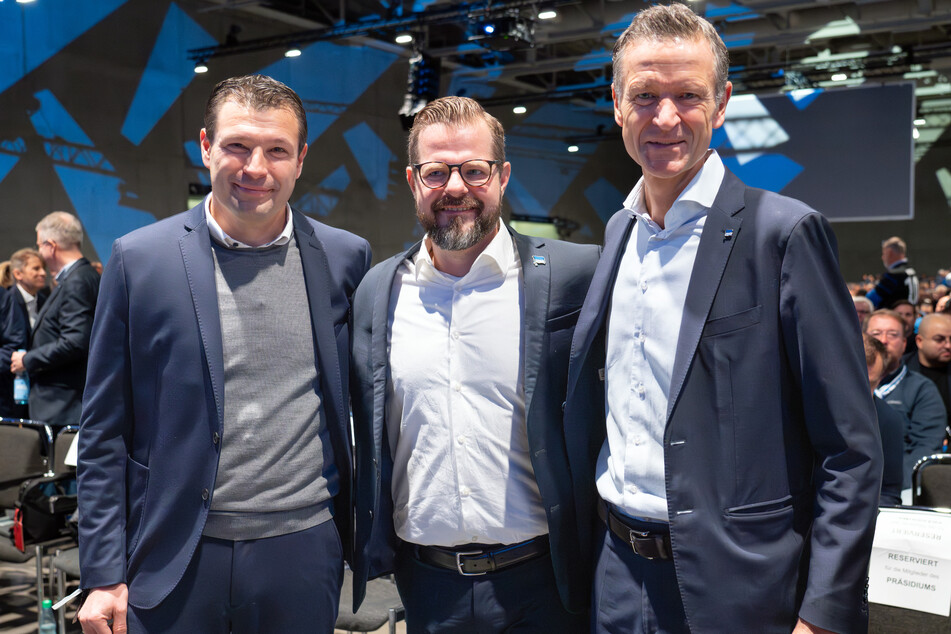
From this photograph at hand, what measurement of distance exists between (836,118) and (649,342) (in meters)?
10.0

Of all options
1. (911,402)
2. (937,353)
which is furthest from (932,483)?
(937,353)

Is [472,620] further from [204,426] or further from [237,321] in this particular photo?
[237,321]

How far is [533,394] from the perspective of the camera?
1.85 m

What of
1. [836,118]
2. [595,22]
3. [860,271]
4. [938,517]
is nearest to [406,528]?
[938,517]

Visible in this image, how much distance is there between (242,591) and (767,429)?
114 cm

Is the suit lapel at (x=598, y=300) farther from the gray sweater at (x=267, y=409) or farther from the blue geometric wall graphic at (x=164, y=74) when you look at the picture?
the blue geometric wall graphic at (x=164, y=74)

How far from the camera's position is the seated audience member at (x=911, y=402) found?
169 inches

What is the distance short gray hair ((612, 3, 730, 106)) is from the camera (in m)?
1.58

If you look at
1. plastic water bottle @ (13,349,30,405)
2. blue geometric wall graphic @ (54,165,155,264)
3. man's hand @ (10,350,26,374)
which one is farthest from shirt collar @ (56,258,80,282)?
blue geometric wall graphic @ (54,165,155,264)

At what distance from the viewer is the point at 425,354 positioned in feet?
6.30

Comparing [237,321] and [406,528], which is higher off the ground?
[237,321]

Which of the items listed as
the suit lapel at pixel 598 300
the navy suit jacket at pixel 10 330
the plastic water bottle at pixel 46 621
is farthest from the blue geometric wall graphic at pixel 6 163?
the suit lapel at pixel 598 300

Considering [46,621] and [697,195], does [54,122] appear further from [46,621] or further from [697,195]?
[697,195]

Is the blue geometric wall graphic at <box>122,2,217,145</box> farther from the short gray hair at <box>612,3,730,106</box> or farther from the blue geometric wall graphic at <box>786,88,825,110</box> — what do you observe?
the short gray hair at <box>612,3,730,106</box>
